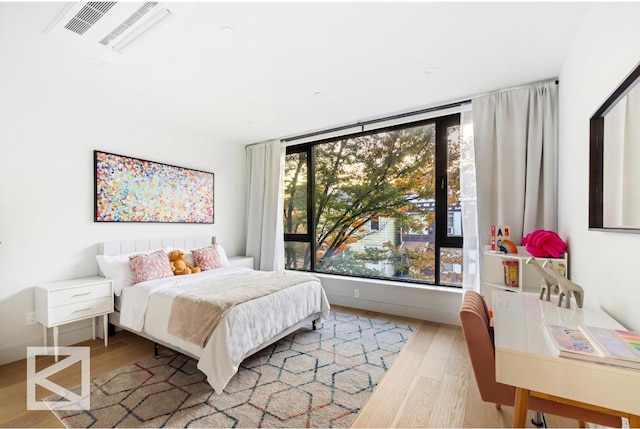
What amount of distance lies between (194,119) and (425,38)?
2.92 metres

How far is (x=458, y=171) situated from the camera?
11.0 ft

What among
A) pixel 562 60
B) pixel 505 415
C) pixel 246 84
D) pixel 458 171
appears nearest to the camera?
pixel 505 415

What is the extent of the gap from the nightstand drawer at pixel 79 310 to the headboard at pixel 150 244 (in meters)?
0.59

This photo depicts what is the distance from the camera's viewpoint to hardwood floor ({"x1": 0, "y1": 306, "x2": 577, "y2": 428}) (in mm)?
1730

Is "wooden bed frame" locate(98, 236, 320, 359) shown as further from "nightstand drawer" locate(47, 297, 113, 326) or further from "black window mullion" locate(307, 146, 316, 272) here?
"black window mullion" locate(307, 146, 316, 272)

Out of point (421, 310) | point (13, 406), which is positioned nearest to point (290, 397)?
point (13, 406)

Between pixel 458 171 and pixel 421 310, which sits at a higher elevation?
pixel 458 171

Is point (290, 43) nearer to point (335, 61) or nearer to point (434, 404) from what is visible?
point (335, 61)

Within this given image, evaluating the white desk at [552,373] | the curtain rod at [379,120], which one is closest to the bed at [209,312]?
the white desk at [552,373]

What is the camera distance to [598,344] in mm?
1066

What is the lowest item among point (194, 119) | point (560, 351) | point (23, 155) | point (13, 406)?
point (13, 406)

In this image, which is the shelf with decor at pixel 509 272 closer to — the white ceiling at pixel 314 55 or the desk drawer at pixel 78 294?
the white ceiling at pixel 314 55

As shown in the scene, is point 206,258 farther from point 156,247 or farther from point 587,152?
point 587,152

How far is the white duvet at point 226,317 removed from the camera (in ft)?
6.57
